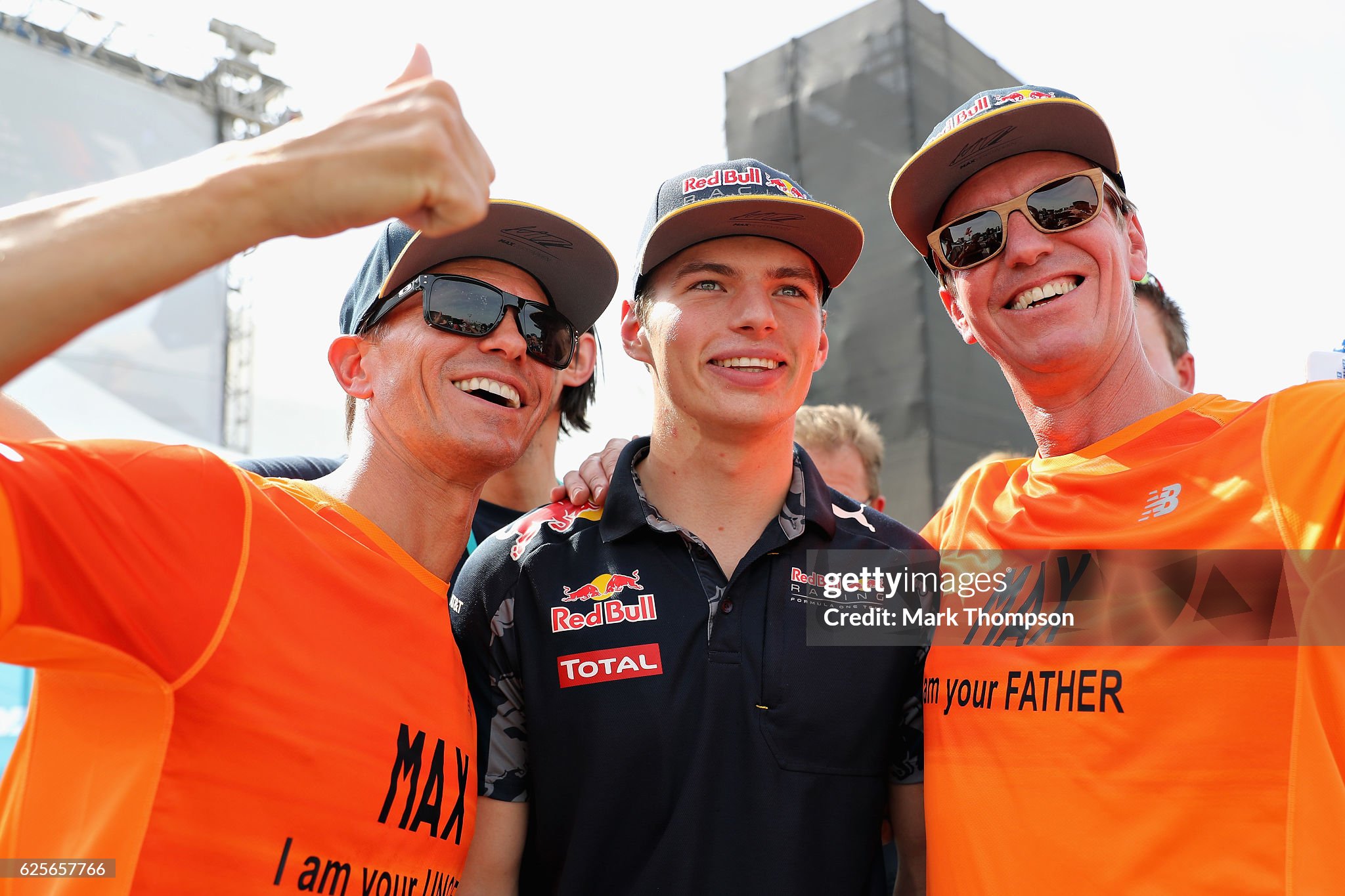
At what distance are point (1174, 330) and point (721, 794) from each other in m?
2.87

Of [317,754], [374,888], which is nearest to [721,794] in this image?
[374,888]

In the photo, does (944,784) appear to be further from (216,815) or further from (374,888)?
(216,815)

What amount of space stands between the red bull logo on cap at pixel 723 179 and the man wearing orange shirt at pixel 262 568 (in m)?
0.43

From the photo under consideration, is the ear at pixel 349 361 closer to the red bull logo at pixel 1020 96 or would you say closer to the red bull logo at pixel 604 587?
the red bull logo at pixel 604 587

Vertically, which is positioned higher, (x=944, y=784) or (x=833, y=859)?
(x=944, y=784)

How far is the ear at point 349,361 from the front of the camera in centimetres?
215

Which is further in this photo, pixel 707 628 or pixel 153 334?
pixel 153 334

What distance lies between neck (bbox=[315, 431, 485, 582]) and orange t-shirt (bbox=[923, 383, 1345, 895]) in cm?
111

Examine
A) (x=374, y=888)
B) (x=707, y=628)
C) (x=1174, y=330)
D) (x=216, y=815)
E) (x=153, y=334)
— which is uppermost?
(x=153, y=334)

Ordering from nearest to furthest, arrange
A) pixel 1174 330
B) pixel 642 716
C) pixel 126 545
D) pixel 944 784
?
pixel 126 545
pixel 944 784
pixel 642 716
pixel 1174 330

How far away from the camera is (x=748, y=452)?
2.14 metres

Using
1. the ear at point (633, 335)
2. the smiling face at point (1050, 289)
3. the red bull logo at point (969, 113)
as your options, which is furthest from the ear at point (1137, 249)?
the ear at point (633, 335)

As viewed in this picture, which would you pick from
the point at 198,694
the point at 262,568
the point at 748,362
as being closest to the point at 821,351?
the point at 748,362

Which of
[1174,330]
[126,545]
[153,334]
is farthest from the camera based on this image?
[153,334]
